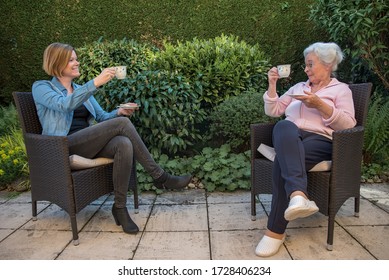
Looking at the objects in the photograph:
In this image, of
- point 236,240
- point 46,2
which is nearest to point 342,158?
point 236,240

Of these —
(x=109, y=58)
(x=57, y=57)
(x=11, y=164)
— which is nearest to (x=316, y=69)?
(x=57, y=57)

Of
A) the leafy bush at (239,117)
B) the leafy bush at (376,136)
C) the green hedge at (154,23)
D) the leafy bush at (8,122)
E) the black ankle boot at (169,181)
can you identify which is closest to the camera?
the black ankle boot at (169,181)

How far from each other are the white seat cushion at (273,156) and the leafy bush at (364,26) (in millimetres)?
1819

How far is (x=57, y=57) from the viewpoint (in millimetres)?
2383

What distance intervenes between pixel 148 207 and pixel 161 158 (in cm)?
77

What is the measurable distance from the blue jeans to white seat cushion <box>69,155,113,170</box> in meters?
1.17

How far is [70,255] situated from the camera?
2064mm

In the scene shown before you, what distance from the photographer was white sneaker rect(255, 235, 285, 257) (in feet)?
6.57

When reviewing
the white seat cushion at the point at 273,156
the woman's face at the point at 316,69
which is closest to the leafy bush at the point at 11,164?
the white seat cushion at the point at 273,156

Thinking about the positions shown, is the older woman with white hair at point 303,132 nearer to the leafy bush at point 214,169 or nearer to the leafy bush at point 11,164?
the leafy bush at point 214,169

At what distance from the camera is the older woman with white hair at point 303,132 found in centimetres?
195

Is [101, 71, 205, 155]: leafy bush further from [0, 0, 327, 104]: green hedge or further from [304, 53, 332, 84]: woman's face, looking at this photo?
[0, 0, 327, 104]: green hedge

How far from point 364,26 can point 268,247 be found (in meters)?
2.53

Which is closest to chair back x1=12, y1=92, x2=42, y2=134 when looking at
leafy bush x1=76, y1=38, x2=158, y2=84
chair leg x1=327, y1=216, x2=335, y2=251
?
leafy bush x1=76, y1=38, x2=158, y2=84
